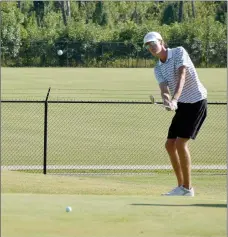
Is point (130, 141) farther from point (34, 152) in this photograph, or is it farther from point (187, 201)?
point (187, 201)

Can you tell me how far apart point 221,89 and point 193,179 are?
25624mm

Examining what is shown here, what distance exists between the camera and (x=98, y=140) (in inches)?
819

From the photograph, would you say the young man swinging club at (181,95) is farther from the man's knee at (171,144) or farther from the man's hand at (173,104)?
the man's hand at (173,104)

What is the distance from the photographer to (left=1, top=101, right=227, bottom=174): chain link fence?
1675cm

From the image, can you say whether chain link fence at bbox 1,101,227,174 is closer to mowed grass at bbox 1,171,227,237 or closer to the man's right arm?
the man's right arm

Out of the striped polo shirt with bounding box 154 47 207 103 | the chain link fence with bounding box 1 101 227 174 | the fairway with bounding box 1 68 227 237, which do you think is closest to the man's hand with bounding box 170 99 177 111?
the striped polo shirt with bounding box 154 47 207 103

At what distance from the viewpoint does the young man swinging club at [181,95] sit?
10.2 meters

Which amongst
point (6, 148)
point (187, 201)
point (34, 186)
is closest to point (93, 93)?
point (6, 148)

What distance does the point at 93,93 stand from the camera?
119 feet

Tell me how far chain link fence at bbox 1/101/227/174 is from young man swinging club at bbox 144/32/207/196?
5395 millimetres

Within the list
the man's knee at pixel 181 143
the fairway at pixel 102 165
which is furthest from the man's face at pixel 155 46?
the fairway at pixel 102 165

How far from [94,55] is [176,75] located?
57496 millimetres

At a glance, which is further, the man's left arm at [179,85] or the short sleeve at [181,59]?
the short sleeve at [181,59]

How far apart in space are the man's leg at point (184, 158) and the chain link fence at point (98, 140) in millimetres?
5384
